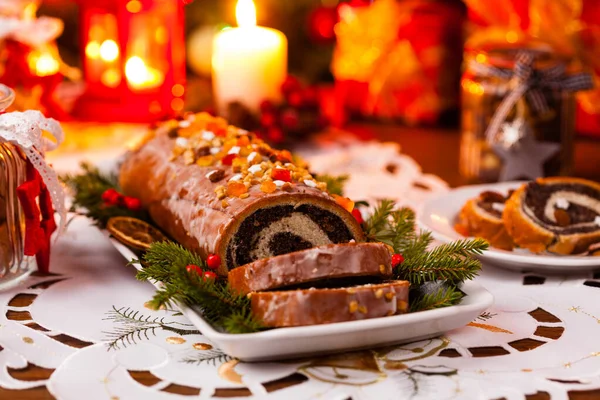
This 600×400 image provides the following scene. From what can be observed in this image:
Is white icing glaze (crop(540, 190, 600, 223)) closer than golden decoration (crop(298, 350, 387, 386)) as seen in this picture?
No

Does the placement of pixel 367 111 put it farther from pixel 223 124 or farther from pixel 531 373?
pixel 531 373

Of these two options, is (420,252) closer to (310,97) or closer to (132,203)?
(132,203)

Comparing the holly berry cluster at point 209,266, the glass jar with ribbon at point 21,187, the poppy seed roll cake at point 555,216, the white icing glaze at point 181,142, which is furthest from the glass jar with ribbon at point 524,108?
the glass jar with ribbon at point 21,187

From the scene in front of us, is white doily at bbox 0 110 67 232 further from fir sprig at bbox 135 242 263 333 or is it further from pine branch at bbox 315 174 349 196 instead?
pine branch at bbox 315 174 349 196

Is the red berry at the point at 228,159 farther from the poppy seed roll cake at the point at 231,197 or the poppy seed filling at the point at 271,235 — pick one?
the poppy seed filling at the point at 271,235

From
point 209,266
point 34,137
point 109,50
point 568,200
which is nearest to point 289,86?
point 109,50

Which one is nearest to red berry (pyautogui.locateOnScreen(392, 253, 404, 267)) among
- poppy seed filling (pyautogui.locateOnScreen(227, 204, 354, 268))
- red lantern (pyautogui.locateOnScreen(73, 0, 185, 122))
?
poppy seed filling (pyautogui.locateOnScreen(227, 204, 354, 268))
